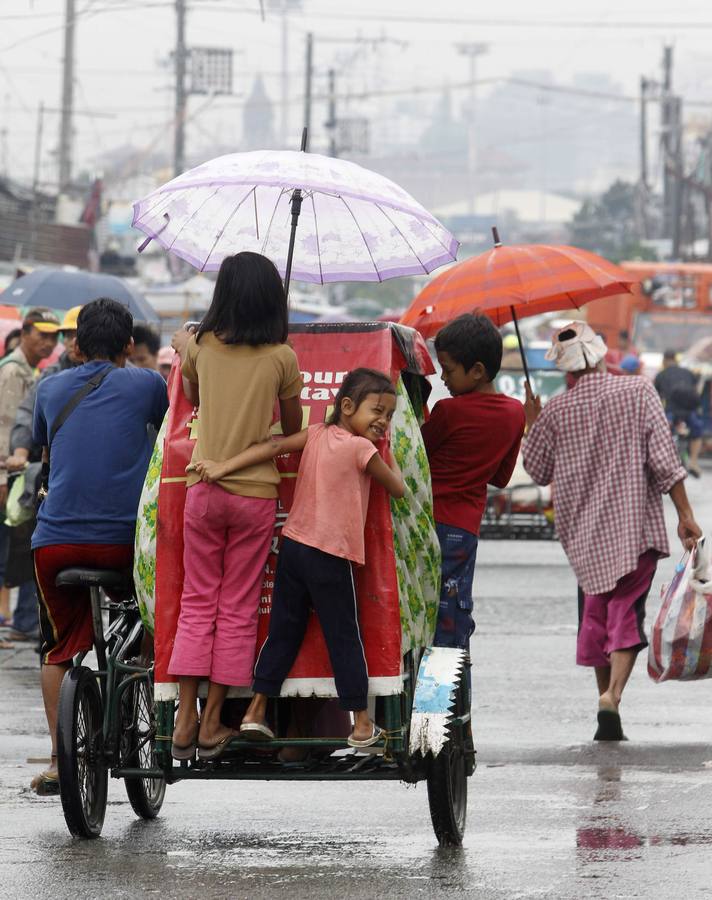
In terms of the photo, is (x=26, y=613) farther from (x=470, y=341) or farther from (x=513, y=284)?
(x=470, y=341)

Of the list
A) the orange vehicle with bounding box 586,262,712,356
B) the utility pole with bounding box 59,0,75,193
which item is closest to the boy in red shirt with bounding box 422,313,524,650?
the orange vehicle with bounding box 586,262,712,356

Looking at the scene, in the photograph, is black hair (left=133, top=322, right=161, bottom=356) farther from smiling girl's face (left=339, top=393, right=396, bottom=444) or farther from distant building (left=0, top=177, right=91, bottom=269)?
distant building (left=0, top=177, right=91, bottom=269)

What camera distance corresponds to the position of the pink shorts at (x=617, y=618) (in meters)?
8.97

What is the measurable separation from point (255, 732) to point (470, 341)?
187cm

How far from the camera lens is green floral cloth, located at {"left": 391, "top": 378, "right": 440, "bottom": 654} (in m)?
6.42

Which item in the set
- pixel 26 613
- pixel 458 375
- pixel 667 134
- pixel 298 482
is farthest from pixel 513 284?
pixel 667 134

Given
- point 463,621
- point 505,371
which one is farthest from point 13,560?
point 505,371

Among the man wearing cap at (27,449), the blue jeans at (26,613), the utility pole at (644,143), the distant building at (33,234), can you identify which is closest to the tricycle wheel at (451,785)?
the man wearing cap at (27,449)

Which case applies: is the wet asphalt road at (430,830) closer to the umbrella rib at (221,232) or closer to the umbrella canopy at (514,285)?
the umbrella canopy at (514,285)

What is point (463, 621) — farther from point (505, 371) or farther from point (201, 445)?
point (505, 371)

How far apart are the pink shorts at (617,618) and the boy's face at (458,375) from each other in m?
1.89

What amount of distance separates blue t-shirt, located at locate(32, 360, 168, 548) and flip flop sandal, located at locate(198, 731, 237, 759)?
0.96 m

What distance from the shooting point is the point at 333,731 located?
6566 mm

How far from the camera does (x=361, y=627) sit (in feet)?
20.5
